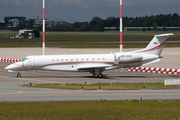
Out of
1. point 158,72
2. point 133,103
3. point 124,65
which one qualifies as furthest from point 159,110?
point 158,72

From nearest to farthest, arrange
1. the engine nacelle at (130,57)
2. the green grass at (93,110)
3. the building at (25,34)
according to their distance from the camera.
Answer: the green grass at (93,110)
the engine nacelle at (130,57)
the building at (25,34)

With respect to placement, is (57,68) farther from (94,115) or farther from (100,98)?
(94,115)

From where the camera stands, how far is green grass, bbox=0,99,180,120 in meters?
16.0

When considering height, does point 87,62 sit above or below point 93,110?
above

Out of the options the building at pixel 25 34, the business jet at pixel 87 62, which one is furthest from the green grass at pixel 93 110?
the building at pixel 25 34

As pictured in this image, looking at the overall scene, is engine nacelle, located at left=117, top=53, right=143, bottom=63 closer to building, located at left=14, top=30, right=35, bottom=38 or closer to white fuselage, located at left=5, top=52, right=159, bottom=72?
white fuselage, located at left=5, top=52, right=159, bottom=72

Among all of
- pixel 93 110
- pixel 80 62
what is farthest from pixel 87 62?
pixel 93 110

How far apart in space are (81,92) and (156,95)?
20.4 ft

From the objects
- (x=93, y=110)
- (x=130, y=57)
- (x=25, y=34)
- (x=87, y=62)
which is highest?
(x=25, y=34)

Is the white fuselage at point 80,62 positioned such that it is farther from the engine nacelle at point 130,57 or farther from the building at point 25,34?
the building at point 25,34

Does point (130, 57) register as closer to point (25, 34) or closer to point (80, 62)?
point (80, 62)

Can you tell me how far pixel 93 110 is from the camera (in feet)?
58.3

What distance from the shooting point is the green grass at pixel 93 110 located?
1602cm

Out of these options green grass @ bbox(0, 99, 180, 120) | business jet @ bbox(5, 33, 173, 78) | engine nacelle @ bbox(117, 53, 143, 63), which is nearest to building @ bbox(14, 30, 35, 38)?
business jet @ bbox(5, 33, 173, 78)
